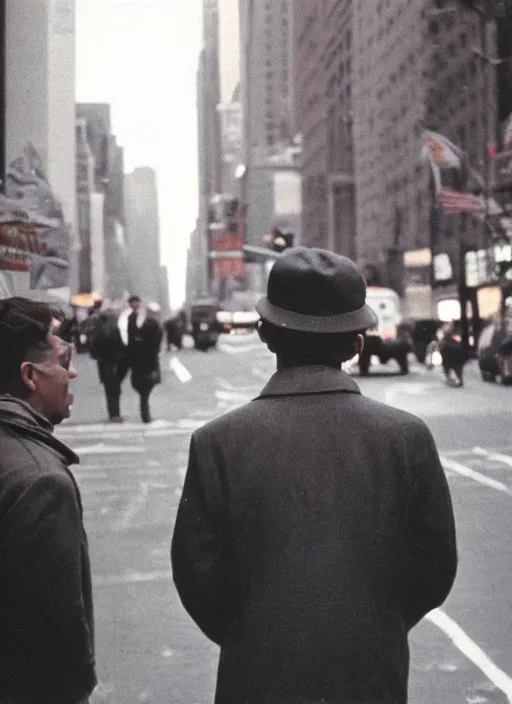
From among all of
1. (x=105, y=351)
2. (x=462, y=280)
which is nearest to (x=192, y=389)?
(x=105, y=351)

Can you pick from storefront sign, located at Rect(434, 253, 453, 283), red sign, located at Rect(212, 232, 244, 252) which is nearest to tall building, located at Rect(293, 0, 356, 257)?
red sign, located at Rect(212, 232, 244, 252)

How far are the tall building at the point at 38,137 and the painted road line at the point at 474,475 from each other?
4.54 metres

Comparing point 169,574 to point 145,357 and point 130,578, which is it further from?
point 145,357

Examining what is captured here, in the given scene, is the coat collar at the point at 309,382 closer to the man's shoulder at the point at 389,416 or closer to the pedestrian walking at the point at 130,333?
the man's shoulder at the point at 389,416

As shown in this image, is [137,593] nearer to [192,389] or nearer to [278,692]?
[278,692]

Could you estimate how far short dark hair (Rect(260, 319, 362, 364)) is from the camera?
332 cm

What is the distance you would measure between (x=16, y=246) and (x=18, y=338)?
25.9 ft

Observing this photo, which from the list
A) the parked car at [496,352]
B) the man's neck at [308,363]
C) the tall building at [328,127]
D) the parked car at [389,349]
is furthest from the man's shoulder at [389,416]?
the tall building at [328,127]

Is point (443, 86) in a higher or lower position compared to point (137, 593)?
higher

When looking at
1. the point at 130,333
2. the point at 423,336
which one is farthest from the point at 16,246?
the point at 423,336

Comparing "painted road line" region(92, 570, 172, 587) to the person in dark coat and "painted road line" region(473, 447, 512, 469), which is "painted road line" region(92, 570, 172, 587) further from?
"painted road line" region(473, 447, 512, 469)

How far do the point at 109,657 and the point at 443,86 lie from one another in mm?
80402

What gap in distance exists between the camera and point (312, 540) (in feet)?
10.3

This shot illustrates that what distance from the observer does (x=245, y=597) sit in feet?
10.4
